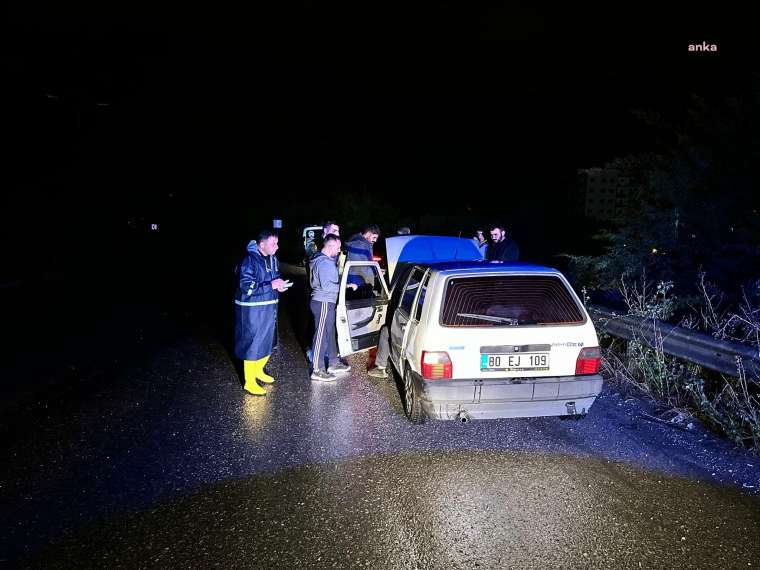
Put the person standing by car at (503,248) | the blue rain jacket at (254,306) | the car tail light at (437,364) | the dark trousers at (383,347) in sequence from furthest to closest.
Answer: the person standing by car at (503,248), the dark trousers at (383,347), the blue rain jacket at (254,306), the car tail light at (437,364)

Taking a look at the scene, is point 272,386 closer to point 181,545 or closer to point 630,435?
point 181,545

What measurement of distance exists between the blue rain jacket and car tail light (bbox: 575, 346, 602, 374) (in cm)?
316

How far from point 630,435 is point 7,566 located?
466 cm

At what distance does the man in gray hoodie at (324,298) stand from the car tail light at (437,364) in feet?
6.74

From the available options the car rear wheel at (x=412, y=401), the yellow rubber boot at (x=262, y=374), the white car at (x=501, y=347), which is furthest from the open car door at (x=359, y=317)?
the white car at (x=501, y=347)

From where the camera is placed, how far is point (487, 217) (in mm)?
20797

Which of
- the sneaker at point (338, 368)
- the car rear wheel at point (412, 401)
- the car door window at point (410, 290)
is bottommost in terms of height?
the sneaker at point (338, 368)

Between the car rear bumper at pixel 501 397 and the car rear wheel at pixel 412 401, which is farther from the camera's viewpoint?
the car rear wheel at pixel 412 401

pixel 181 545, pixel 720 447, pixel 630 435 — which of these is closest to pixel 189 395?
pixel 181 545

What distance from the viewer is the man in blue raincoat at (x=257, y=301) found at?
17.9 feet

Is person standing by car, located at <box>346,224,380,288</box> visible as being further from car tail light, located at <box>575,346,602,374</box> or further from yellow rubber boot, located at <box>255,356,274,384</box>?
car tail light, located at <box>575,346,602,374</box>

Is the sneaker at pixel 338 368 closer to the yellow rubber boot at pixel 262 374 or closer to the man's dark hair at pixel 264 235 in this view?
the yellow rubber boot at pixel 262 374

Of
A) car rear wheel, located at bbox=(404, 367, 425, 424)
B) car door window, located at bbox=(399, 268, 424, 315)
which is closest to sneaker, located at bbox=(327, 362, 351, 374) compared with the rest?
car door window, located at bbox=(399, 268, 424, 315)

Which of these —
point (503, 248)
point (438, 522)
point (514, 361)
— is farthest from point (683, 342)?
point (438, 522)
